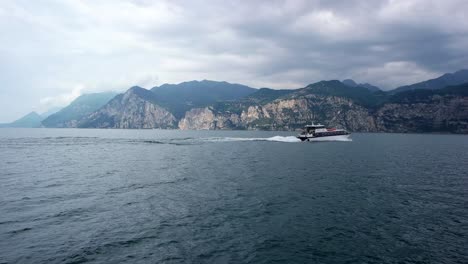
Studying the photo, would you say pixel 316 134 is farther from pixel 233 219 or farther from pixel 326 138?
pixel 233 219

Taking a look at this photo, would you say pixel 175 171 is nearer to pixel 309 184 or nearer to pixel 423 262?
pixel 309 184

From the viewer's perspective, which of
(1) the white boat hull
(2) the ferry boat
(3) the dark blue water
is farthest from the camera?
(2) the ferry boat

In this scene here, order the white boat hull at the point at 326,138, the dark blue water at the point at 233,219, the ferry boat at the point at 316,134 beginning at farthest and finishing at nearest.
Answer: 1. the ferry boat at the point at 316,134
2. the white boat hull at the point at 326,138
3. the dark blue water at the point at 233,219

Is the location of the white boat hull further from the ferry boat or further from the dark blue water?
the dark blue water

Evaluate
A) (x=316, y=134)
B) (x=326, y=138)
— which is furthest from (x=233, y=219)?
(x=326, y=138)

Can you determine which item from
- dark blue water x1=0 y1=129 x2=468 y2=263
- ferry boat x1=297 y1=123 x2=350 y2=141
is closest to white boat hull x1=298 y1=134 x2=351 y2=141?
ferry boat x1=297 y1=123 x2=350 y2=141

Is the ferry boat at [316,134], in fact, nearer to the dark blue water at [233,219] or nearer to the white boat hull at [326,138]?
the white boat hull at [326,138]

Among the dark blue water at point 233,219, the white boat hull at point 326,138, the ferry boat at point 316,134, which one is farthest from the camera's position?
the ferry boat at point 316,134

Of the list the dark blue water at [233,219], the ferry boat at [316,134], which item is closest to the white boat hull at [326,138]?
the ferry boat at [316,134]

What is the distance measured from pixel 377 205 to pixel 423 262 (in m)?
14.3

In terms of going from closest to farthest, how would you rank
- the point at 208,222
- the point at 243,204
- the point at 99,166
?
the point at 208,222
the point at 243,204
the point at 99,166

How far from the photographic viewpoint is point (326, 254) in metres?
20.3

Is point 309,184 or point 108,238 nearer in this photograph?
point 108,238

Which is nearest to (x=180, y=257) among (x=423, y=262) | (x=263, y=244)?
(x=263, y=244)
